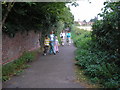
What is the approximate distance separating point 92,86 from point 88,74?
98cm

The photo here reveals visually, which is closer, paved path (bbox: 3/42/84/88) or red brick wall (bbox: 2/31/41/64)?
paved path (bbox: 3/42/84/88)

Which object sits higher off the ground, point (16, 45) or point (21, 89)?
point (16, 45)

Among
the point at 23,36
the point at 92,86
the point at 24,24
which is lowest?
the point at 92,86

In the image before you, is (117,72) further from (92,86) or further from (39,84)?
(39,84)

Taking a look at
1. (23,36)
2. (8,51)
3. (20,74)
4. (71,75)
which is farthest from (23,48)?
(71,75)

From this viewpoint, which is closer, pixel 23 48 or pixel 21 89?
pixel 21 89

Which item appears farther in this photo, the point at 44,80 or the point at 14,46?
the point at 14,46

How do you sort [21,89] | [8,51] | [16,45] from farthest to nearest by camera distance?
1. [16,45]
2. [8,51]
3. [21,89]

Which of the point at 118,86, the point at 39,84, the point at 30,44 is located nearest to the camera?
the point at 118,86

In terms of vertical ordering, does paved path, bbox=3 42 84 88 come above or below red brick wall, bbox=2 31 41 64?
below

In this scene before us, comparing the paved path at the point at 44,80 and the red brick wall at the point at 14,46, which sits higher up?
the red brick wall at the point at 14,46

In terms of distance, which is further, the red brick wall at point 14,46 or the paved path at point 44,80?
the red brick wall at point 14,46

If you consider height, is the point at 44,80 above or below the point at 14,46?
below

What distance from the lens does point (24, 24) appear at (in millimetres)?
9094
